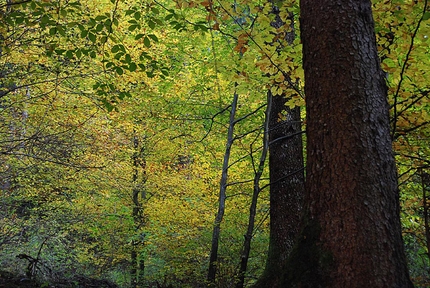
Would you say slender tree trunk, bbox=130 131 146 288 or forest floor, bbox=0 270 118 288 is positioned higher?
slender tree trunk, bbox=130 131 146 288

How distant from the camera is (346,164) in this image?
205 cm

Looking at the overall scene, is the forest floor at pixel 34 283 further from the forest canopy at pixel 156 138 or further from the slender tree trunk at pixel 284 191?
the slender tree trunk at pixel 284 191

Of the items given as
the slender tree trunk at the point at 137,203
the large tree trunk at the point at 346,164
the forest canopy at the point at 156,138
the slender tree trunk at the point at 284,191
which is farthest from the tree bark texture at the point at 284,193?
the slender tree trunk at the point at 137,203

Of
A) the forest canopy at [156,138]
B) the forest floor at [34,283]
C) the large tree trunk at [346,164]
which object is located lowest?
the forest floor at [34,283]

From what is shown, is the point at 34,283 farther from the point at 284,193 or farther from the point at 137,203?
the point at 137,203

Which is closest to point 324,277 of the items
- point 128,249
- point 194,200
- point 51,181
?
point 51,181

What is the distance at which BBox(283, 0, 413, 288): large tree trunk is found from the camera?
1.92 m

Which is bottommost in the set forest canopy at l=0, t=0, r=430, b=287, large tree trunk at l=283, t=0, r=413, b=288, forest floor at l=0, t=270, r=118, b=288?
forest floor at l=0, t=270, r=118, b=288

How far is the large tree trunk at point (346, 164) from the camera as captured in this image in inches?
75.4

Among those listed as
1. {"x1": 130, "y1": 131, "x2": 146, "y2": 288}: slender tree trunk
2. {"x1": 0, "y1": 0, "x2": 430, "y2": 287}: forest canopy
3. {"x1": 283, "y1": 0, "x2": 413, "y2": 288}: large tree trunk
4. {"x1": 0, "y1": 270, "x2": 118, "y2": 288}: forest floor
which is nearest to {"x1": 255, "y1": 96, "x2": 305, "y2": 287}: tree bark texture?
{"x1": 0, "y1": 0, "x2": 430, "y2": 287}: forest canopy

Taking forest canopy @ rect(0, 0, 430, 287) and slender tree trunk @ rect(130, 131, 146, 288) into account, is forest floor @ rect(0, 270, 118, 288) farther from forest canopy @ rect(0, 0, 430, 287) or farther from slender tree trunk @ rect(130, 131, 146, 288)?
slender tree trunk @ rect(130, 131, 146, 288)

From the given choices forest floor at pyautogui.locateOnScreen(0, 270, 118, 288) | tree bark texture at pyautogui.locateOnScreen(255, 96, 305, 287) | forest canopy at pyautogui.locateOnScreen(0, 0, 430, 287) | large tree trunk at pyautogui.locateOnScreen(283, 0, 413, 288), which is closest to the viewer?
large tree trunk at pyautogui.locateOnScreen(283, 0, 413, 288)

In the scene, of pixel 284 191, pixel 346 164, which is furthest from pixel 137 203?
pixel 346 164

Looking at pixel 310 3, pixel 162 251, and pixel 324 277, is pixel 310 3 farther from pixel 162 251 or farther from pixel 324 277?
pixel 162 251
